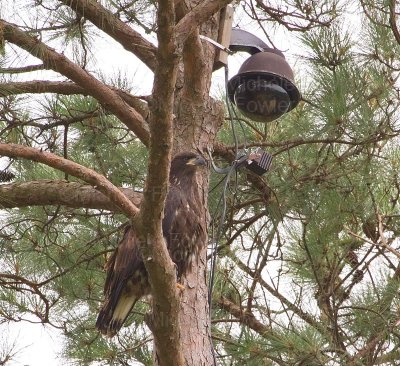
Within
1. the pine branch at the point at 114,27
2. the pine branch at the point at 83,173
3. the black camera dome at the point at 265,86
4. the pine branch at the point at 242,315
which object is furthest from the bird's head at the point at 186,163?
the pine branch at the point at 83,173

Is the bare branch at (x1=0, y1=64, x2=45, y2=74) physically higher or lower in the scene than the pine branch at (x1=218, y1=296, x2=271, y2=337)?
higher

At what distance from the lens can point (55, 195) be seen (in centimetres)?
521

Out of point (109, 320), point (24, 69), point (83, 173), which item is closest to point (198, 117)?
point (24, 69)

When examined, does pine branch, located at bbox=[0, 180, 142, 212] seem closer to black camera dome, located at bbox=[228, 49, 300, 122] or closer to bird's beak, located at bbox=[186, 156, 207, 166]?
bird's beak, located at bbox=[186, 156, 207, 166]

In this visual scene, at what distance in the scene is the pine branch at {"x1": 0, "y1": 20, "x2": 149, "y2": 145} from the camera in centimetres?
467

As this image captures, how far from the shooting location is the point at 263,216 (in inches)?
246

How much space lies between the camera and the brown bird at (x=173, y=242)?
501cm

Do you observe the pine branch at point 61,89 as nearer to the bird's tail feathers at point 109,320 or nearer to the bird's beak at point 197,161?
the bird's beak at point 197,161

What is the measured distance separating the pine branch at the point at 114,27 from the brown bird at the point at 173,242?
61cm

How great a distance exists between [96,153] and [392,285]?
206 cm

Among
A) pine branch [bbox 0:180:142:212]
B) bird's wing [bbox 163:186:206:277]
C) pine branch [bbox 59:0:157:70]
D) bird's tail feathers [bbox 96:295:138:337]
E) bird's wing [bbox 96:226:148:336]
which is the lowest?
bird's tail feathers [bbox 96:295:138:337]

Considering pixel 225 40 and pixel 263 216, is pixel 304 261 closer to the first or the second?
pixel 263 216

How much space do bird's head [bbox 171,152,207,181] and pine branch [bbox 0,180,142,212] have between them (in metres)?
0.26

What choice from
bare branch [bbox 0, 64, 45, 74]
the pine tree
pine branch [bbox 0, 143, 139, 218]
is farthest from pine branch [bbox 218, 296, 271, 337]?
pine branch [bbox 0, 143, 139, 218]
